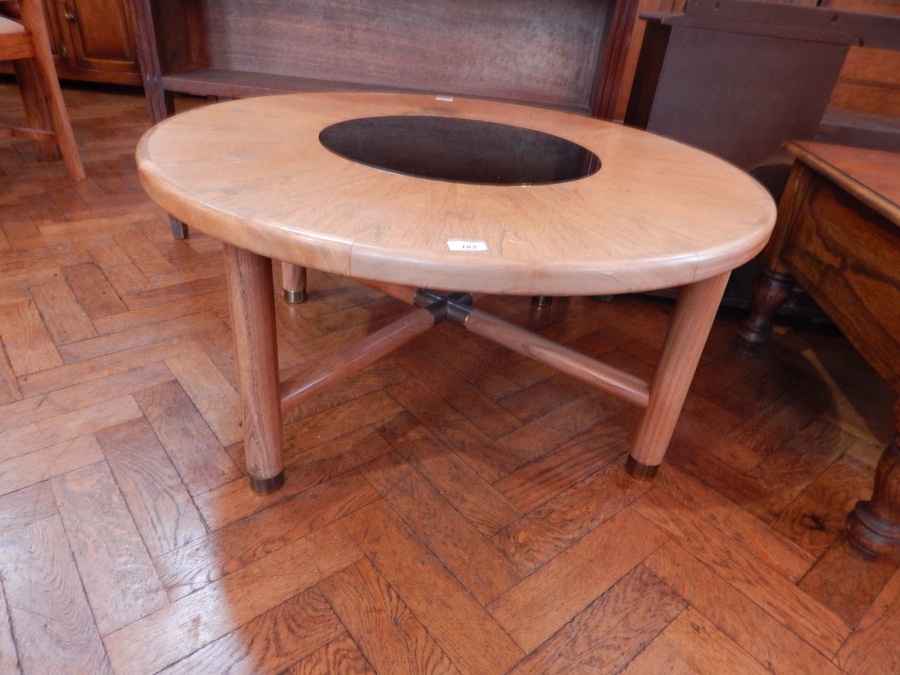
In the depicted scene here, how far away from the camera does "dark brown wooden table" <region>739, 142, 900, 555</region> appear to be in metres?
0.68

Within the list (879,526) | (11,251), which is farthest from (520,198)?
(11,251)

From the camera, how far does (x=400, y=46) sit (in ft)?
4.36

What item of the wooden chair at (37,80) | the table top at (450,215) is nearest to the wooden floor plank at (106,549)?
the table top at (450,215)

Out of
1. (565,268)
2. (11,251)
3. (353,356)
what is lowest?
(11,251)

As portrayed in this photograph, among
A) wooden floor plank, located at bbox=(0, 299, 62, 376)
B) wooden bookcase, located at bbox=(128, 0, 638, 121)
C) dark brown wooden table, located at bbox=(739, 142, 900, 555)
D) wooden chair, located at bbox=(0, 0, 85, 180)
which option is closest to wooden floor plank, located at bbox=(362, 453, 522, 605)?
dark brown wooden table, located at bbox=(739, 142, 900, 555)

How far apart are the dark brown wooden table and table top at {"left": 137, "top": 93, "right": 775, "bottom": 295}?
21 centimetres

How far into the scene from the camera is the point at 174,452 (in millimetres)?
774

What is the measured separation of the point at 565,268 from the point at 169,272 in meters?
1.02

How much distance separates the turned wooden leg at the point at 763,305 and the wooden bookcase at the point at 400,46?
518mm

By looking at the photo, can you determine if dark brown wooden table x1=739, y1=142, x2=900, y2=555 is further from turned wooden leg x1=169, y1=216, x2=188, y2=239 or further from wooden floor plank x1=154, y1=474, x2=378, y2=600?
turned wooden leg x1=169, y1=216, x2=188, y2=239

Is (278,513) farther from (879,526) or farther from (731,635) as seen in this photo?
(879,526)

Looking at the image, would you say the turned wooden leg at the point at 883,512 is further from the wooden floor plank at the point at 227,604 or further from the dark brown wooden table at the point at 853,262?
the wooden floor plank at the point at 227,604

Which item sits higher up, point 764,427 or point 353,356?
point 353,356

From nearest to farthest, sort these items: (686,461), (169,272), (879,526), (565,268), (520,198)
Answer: (565,268) < (520,198) < (879,526) < (686,461) < (169,272)
